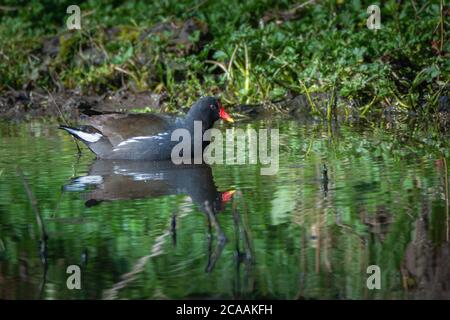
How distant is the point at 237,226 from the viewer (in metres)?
5.35

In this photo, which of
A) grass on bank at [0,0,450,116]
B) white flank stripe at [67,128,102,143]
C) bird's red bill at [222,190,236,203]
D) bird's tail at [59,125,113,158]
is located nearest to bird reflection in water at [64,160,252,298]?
bird's red bill at [222,190,236,203]

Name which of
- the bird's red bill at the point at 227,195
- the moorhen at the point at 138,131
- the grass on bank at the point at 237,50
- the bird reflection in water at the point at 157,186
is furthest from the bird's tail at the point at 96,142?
the grass on bank at the point at 237,50

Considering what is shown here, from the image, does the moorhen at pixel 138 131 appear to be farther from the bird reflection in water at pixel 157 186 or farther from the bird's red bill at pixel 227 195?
the bird's red bill at pixel 227 195

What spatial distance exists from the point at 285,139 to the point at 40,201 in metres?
3.05

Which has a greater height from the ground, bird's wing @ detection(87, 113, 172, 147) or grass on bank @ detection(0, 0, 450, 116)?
grass on bank @ detection(0, 0, 450, 116)

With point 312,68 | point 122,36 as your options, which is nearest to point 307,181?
point 312,68

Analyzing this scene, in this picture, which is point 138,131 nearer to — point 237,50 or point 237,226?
point 237,50

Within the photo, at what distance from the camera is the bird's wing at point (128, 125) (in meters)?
8.73

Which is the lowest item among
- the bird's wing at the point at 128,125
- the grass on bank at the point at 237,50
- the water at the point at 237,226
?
the water at the point at 237,226

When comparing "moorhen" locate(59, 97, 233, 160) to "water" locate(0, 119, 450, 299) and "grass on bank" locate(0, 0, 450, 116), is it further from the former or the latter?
"grass on bank" locate(0, 0, 450, 116)

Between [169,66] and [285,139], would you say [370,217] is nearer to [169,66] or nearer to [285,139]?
[285,139]

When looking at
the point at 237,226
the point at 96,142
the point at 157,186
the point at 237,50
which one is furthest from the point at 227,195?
the point at 237,50

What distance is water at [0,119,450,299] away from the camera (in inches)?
195

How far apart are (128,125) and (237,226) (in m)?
3.73
